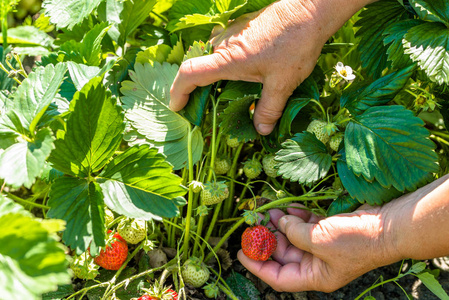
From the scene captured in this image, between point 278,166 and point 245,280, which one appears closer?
point 278,166

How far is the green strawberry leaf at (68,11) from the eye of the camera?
0.95 meters

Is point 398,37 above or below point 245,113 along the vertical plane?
above

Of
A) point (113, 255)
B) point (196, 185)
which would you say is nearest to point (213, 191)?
point (196, 185)

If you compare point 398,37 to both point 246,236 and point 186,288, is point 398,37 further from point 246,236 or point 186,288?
point 186,288

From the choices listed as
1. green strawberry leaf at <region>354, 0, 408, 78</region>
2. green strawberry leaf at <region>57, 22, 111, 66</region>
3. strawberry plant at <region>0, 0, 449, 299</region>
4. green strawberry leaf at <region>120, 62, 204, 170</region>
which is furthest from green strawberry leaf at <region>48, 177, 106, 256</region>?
green strawberry leaf at <region>354, 0, 408, 78</region>

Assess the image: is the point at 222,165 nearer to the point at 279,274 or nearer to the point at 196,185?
the point at 196,185

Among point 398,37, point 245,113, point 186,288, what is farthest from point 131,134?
point 398,37

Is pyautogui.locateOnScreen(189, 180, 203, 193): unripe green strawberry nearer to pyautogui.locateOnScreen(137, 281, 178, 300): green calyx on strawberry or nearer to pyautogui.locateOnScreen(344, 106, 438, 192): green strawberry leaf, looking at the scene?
pyautogui.locateOnScreen(137, 281, 178, 300): green calyx on strawberry

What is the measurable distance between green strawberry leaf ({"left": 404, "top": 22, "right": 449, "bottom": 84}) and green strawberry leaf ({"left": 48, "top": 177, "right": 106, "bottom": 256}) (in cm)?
69

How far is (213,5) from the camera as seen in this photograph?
0.99 metres

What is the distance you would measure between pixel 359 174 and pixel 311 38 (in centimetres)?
32

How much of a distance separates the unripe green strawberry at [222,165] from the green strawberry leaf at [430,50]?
0.47 m

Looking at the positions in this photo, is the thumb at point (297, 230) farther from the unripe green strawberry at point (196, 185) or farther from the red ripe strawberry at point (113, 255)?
the red ripe strawberry at point (113, 255)

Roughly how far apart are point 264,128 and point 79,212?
1.51 feet
